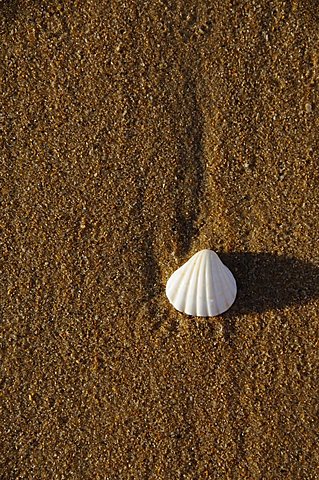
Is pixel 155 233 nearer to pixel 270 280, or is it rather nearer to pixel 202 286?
pixel 202 286

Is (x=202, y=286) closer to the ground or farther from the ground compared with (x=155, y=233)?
closer to the ground

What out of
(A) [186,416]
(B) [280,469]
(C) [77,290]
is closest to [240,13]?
(C) [77,290]

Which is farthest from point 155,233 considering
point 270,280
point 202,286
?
point 270,280

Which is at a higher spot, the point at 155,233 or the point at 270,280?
the point at 155,233

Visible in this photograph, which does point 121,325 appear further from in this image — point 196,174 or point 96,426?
point 196,174
